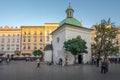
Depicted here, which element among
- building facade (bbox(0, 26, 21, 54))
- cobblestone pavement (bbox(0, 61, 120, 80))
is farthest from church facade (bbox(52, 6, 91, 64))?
building facade (bbox(0, 26, 21, 54))

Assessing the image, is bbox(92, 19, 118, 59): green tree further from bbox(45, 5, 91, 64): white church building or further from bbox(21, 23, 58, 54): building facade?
bbox(21, 23, 58, 54): building facade

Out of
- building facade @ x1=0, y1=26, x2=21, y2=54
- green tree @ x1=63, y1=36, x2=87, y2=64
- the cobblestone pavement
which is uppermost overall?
building facade @ x1=0, y1=26, x2=21, y2=54

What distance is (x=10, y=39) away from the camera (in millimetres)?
80375

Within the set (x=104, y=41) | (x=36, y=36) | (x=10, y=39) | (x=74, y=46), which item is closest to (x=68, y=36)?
(x=74, y=46)

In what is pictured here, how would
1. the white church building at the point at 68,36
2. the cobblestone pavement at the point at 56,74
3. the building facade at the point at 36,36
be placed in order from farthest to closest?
the building facade at the point at 36,36
the white church building at the point at 68,36
the cobblestone pavement at the point at 56,74

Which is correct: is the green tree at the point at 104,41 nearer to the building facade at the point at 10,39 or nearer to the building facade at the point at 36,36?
the building facade at the point at 36,36

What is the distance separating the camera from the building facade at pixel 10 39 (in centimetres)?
8006

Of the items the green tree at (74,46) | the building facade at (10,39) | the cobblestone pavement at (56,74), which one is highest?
the building facade at (10,39)

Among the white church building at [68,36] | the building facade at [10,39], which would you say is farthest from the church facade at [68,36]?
the building facade at [10,39]

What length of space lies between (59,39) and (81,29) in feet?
20.2

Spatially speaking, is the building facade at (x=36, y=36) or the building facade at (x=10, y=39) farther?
the building facade at (x=10, y=39)

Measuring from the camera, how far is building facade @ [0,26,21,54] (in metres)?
80.1

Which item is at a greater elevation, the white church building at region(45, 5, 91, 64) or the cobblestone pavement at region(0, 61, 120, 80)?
the white church building at region(45, 5, 91, 64)

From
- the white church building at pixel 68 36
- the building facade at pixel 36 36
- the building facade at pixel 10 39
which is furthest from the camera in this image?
the building facade at pixel 10 39
